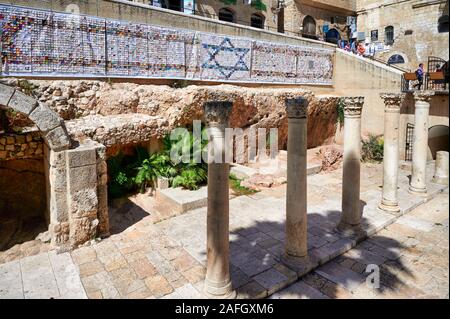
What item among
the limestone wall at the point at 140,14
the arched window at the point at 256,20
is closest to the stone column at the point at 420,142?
the limestone wall at the point at 140,14

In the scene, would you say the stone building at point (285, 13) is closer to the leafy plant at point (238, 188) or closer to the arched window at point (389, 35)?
the arched window at point (389, 35)

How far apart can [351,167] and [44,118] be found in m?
6.37

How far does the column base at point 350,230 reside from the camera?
6.73 m

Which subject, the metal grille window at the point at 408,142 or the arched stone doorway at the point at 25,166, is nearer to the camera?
the arched stone doorway at the point at 25,166

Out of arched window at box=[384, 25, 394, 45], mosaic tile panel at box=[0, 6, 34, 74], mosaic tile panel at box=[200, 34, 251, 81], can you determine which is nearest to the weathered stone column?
mosaic tile panel at box=[200, 34, 251, 81]

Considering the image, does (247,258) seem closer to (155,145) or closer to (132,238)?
(132,238)

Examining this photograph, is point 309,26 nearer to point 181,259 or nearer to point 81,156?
point 81,156

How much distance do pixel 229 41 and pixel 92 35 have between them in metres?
5.40

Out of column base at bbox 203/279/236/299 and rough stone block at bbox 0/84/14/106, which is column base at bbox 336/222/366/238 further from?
rough stone block at bbox 0/84/14/106

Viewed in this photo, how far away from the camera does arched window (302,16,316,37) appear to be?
22.8 metres

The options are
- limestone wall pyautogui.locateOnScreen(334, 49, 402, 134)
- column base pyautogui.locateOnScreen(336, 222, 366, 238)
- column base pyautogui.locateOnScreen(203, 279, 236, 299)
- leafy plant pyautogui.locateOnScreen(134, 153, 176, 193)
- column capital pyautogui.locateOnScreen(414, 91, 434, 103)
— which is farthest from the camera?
limestone wall pyautogui.locateOnScreen(334, 49, 402, 134)

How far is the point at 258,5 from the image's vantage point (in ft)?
65.4

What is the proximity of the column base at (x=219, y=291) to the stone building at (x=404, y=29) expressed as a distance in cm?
2176
